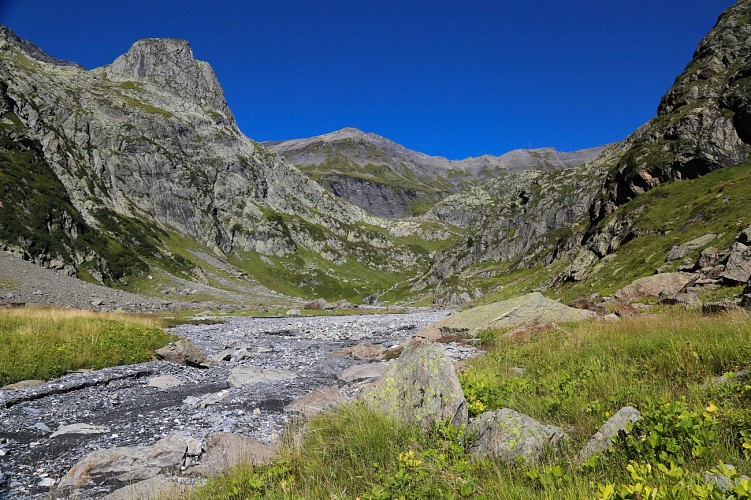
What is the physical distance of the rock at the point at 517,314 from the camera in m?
27.0

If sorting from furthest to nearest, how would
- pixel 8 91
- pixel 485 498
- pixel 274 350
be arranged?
pixel 8 91, pixel 274 350, pixel 485 498

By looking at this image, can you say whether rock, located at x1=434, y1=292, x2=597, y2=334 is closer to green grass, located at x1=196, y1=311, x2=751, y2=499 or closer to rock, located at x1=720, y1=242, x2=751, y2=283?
rock, located at x1=720, y1=242, x2=751, y2=283

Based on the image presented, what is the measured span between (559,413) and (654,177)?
8112cm

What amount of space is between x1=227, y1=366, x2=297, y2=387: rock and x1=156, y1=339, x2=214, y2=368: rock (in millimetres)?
5878

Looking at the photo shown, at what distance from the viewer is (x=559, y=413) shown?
822 cm

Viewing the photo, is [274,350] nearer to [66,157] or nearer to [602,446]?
[602,446]

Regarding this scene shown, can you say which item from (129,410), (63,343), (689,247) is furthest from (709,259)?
(63,343)

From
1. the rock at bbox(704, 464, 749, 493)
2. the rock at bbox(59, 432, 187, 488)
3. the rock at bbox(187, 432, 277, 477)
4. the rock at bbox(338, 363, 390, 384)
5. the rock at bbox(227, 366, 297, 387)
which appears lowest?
the rock at bbox(338, 363, 390, 384)

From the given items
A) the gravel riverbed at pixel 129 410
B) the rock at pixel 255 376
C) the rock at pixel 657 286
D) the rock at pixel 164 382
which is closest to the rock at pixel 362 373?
the gravel riverbed at pixel 129 410

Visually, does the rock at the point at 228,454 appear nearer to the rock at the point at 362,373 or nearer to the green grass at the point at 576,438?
the green grass at the point at 576,438

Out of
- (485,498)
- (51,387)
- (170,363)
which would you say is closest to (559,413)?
(485,498)

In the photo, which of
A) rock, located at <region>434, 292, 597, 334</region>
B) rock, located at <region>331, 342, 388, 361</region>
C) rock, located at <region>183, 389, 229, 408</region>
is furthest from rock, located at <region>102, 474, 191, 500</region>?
rock, located at <region>434, 292, 597, 334</region>

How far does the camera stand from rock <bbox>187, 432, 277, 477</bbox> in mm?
8983

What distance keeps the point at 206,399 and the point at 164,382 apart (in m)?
5.02
